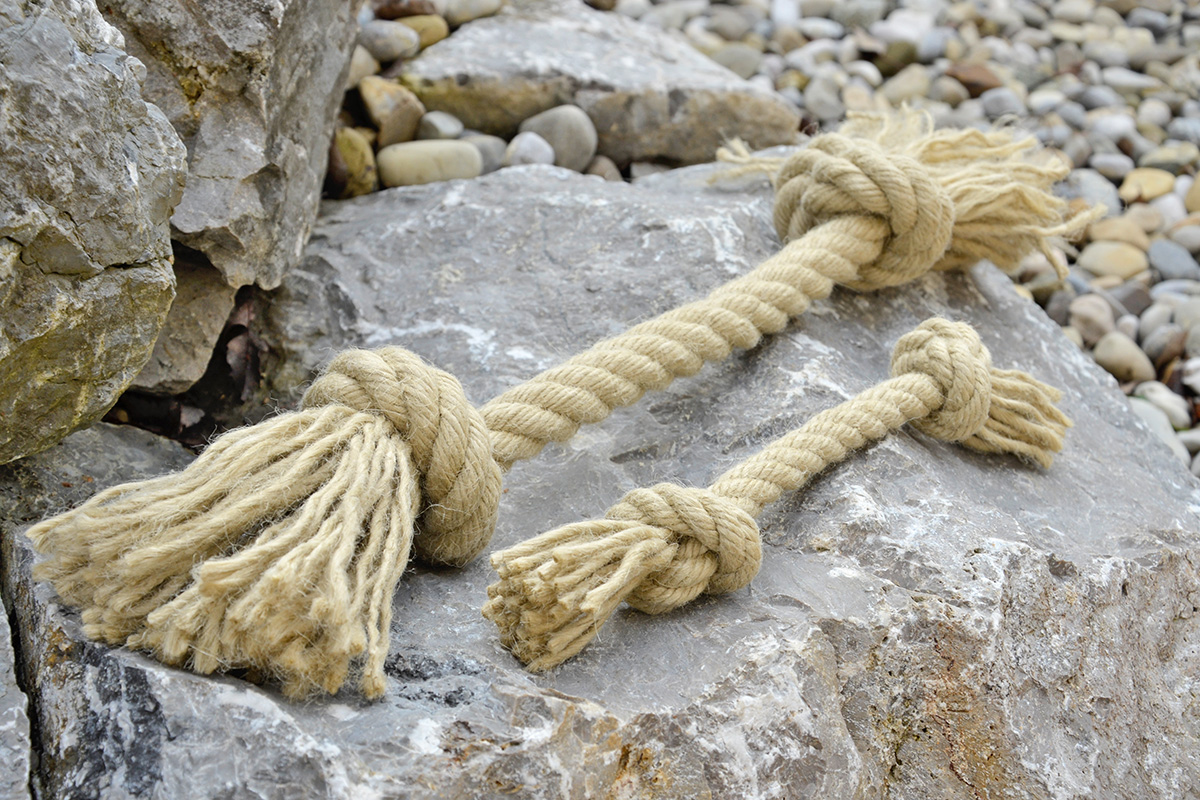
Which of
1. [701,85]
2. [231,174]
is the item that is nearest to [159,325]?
[231,174]

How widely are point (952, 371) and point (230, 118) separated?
1.16m

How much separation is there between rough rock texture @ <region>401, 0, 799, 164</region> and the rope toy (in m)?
0.89

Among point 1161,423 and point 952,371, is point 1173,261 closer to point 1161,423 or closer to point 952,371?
point 1161,423

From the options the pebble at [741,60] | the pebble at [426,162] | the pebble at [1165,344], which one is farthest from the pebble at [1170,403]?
the pebble at [426,162]

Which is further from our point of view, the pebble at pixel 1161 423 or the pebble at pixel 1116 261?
the pebble at pixel 1116 261

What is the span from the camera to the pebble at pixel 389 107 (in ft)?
7.58

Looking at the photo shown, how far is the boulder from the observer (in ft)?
4.76

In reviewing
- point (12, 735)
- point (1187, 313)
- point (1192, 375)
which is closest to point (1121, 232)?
point (1187, 313)

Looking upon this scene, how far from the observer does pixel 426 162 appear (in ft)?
7.51

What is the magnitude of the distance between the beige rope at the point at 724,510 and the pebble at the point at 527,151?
1170 mm

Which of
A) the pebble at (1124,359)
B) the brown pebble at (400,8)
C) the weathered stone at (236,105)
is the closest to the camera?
the weathered stone at (236,105)

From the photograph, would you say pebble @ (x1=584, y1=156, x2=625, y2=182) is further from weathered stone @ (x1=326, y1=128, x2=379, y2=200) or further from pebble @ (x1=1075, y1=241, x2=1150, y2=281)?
pebble @ (x1=1075, y1=241, x2=1150, y2=281)

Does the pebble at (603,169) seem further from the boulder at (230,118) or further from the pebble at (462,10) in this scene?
the boulder at (230,118)

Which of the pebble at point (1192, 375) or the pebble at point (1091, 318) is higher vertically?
the pebble at point (1091, 318)
